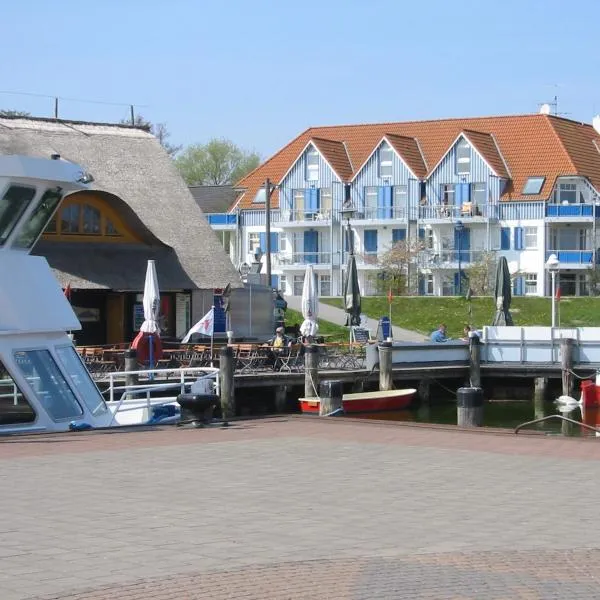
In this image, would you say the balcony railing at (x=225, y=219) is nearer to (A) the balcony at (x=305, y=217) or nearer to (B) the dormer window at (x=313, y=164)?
(A) the balcony at (x=305, y=217)

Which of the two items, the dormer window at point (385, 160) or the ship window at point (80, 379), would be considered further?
the dormer window at point (385, 160)

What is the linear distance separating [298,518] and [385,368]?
28527 millimetres

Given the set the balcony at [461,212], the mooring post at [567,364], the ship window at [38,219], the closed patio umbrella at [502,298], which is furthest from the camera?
the balcony at [461,212]

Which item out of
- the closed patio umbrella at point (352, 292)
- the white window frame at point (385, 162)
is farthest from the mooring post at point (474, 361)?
the white window frame at point (385, 162)

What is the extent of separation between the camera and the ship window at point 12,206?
22.3 m

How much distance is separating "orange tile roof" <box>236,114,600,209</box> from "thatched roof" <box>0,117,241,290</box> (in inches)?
1238

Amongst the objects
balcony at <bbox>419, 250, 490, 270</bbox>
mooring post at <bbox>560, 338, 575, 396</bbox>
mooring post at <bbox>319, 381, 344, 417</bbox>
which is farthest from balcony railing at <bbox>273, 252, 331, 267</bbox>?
mooring post at <bbox>319, 381, 344, 417</bbox>

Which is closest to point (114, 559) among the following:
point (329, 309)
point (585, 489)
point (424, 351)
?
point (585, 489)

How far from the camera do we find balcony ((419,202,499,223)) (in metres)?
76.8

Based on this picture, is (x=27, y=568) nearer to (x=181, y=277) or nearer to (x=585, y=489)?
(x=585, y=489)

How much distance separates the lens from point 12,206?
22406 millimetres

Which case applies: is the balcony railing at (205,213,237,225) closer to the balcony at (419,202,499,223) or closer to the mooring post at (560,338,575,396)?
the balcony at (419,202,499,223)

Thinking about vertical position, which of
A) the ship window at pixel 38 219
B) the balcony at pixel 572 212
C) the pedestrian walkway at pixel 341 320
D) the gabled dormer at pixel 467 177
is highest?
the gabled dormer at pixel 467 177

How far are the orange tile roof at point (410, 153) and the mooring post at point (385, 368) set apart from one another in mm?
38435
